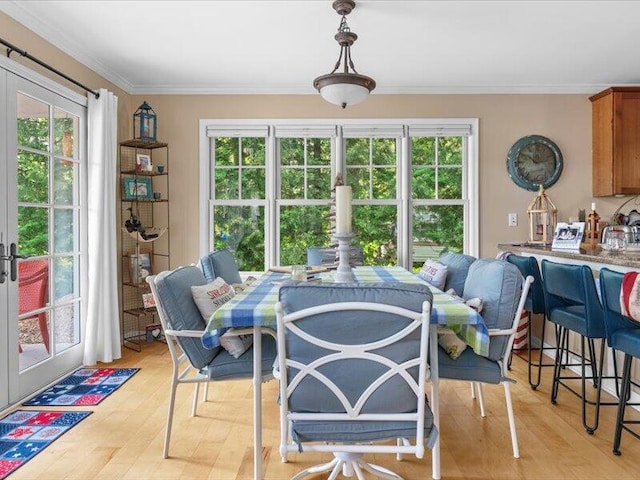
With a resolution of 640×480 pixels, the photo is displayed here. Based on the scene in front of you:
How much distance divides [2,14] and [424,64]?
3059 millimetres

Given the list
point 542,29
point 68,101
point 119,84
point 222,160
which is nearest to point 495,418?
point 542,29

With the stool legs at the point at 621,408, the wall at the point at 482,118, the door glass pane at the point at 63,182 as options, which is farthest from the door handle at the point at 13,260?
the stool legs at the point at 621,408

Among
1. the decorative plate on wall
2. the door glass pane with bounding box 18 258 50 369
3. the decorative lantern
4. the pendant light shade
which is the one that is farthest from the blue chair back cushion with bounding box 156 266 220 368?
the decorative plate on wall

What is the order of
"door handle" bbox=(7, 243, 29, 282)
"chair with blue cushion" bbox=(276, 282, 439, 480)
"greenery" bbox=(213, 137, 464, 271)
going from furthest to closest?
1. "greenery" bbox=(213, 137, 464, 271)
2. "door handle" bbox=(7, 243, 29, 282)
3. "chair with blue cushion" bbox=(276, 282, 439, 480)

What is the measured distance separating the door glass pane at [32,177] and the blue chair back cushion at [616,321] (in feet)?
11.2

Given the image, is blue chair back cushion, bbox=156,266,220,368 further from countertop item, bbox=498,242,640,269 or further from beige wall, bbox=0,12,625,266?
beige wall, bbox=0,12,625,266

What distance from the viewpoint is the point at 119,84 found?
433 centimetres

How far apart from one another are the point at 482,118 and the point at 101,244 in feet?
12.2

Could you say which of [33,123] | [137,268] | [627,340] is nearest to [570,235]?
[627,340]

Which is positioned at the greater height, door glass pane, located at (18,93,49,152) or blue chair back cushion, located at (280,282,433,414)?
door glass pane, located at (18,93,49,152)

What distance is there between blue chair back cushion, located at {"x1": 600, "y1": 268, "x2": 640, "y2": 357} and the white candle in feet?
4.03

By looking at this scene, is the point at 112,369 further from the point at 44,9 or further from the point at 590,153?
the point at 590,153

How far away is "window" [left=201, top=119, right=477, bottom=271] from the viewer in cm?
466

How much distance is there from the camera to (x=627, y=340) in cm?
212
